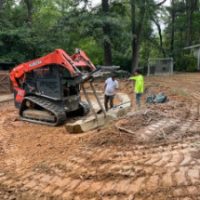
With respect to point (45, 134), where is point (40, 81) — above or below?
above

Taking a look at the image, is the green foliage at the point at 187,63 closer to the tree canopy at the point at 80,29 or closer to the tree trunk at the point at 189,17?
the tree canopy at the point at 80,29

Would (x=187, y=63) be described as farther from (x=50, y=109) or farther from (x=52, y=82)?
(x=50, y=109)

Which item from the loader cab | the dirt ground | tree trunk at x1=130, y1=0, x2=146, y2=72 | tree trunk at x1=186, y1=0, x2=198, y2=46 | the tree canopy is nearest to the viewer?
the dirt ground

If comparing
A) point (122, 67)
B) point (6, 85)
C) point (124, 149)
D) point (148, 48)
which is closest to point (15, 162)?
point (124, 149)

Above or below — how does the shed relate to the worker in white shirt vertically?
above

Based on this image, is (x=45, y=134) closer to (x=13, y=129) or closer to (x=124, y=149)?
(x=13, y=129)

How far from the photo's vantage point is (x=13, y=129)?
10.9 m

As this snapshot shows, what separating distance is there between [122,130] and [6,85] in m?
15.2

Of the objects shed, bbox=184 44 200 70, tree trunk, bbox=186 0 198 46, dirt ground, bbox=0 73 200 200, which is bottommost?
dirt ground, bbox=0 73 200 200

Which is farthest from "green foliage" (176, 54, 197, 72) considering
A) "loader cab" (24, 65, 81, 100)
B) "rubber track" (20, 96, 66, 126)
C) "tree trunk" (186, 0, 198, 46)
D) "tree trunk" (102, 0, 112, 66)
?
"rubber track" (20, 96, 66, 126)

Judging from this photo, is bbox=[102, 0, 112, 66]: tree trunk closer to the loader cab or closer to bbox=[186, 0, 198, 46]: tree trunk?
the loader cab

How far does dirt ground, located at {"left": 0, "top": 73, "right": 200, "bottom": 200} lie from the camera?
559 cm

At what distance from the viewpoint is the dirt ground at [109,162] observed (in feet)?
18.3

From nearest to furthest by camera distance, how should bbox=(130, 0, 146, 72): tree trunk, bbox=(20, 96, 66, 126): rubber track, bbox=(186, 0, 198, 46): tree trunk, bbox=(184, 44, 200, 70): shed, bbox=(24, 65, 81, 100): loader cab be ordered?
bbox=(20, 96, 66, 126): rubber track, bbox=(24, 65, 81, 100): loader cab, bbox=(130, 0, 146, 72): tree trunk, bbox=(184, 44, 200, 70): shed, bbox=(186, 0, 198, 46): tree trunk
